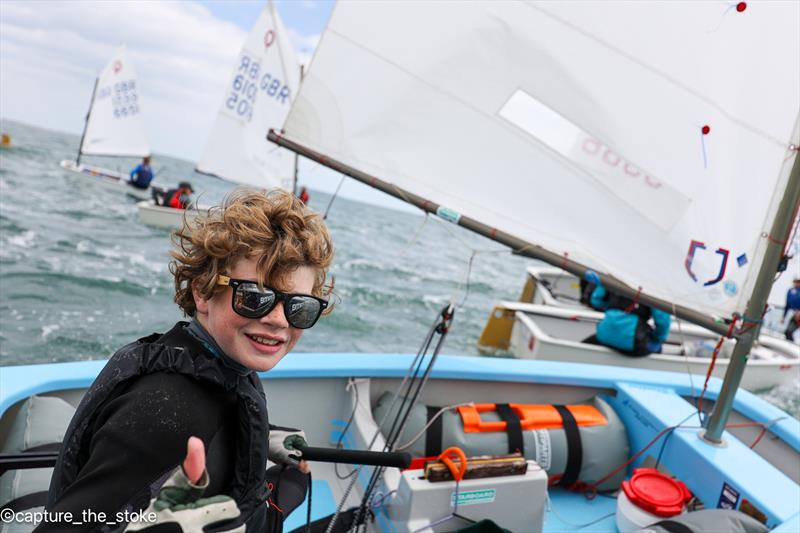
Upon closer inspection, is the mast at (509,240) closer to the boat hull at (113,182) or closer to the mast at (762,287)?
the mast at (762,287)

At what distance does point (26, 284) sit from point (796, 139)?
971cm

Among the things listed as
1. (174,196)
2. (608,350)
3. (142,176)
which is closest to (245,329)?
(608,350)

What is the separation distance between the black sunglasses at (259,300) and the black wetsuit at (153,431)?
0.12 meters

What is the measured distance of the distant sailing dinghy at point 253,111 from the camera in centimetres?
1235

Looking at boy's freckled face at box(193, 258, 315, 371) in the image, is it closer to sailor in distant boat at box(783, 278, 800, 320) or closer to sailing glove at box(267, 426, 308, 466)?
sailing glove at box(267, 426, 308, 466)

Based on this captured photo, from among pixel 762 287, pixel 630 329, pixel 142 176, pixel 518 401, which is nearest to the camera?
pixel 762 287

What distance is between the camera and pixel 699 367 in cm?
609

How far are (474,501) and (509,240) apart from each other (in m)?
1.26

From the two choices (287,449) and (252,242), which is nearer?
(252,242)

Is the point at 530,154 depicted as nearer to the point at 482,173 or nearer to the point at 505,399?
the point at 482,173

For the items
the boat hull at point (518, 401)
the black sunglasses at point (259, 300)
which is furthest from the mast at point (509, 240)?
the black sunglasses at point (259, 300)

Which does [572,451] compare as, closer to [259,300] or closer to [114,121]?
[259,300]

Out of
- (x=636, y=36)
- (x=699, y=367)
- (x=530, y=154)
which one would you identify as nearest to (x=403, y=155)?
(x=530, y=154)

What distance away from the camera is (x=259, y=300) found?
1.00 meters
